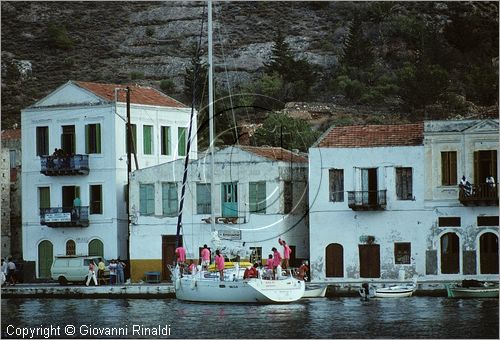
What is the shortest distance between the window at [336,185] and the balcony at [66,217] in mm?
12059

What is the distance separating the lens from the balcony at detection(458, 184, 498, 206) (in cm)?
6050

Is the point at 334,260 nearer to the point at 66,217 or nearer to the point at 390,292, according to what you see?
the point at 390,292

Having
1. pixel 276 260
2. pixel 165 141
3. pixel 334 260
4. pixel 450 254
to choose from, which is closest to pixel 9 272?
pixel 165 141

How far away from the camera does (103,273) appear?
6600 cm

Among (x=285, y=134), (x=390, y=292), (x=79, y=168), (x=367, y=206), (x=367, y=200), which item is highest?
(x=285, y=134)

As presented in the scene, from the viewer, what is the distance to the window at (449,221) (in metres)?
61.3

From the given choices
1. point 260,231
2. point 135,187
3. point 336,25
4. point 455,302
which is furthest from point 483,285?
point 336,25

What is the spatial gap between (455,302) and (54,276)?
777 inches

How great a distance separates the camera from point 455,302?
2149 inches

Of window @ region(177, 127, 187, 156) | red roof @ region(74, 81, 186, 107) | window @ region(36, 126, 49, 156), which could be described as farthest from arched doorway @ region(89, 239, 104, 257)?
window @ region(177, 127, 187, 156)

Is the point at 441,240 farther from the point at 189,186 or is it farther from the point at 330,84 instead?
the point at 330,84

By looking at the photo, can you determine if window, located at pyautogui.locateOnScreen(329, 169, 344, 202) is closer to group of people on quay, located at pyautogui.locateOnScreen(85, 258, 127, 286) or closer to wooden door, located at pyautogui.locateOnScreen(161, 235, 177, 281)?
wooden door, located at pyautogui.locateOnScreen(161, 235, 177, 281)

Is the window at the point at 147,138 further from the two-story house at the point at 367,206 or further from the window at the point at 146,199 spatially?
the two-story house at the point at 367,206

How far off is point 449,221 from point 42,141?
2002 centimetres
